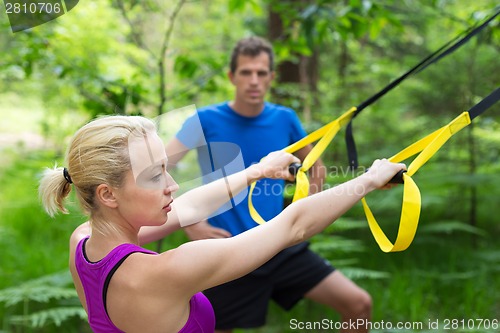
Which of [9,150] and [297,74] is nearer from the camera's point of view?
[297,74]

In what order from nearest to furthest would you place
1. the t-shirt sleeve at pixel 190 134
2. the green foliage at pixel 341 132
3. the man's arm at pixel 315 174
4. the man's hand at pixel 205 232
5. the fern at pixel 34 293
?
the t-shirt sleeve at pixel 190 134 → the man's hand at pixel 205 232 → the man's arm at pixel 315 174 → the fern at pixel 34 293 → the green foliage at pixel 341 132

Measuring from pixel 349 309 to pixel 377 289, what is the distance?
1.53 metres

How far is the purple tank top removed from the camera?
5.14 feet

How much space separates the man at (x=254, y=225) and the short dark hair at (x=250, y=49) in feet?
0.39

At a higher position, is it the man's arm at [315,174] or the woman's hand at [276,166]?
the woman's hand at [276,166]

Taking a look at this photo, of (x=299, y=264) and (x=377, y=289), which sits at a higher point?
(x=299, y=264)

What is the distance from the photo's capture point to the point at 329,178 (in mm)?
5012

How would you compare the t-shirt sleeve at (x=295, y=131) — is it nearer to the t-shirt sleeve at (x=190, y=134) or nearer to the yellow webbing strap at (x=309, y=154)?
the t-shirt sleeve at (x=190, y=134)

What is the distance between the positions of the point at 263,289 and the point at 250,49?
1549 millimetres

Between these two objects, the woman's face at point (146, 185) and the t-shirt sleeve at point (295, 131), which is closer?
the woman's face at point (146, 185)

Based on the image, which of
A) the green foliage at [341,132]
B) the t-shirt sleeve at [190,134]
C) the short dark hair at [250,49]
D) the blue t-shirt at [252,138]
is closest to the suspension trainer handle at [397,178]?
the green foliage at [341,132]

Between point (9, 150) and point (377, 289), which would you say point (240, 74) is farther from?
point (9, 150)

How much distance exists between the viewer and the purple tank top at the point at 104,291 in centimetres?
157

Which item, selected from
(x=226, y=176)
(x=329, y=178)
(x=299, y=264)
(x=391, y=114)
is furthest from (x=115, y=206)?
(x=391, y=114)
